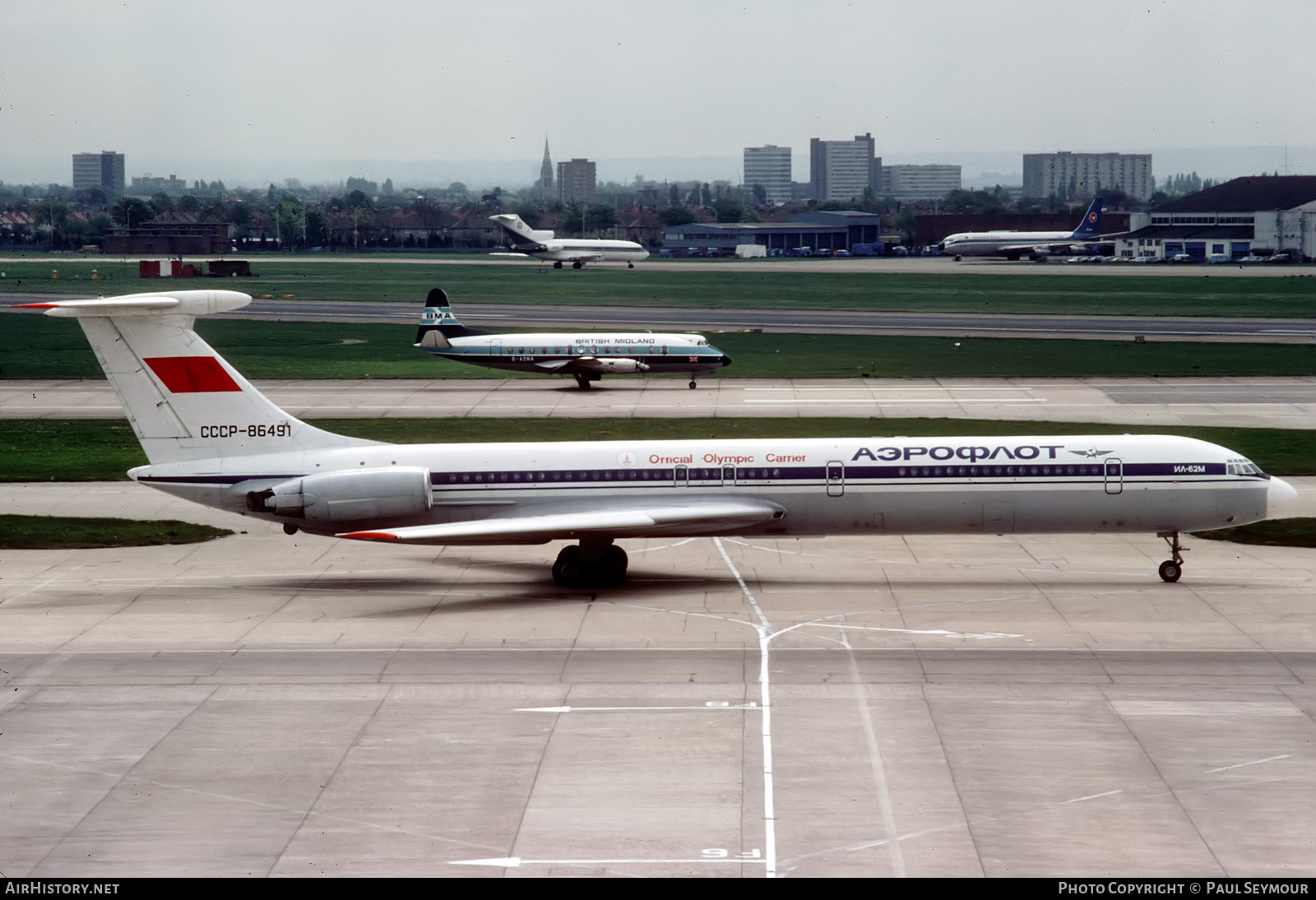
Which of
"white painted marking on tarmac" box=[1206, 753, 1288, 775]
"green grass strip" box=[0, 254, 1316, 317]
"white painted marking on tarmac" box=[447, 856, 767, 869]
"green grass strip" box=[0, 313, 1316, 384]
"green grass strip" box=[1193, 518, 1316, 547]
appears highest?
"green grass strip" box=[0, 254, 1316, 317]

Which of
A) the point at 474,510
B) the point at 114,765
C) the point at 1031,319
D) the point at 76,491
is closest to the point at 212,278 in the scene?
the point at 1031,319

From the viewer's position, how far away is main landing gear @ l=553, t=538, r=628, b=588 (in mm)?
32156

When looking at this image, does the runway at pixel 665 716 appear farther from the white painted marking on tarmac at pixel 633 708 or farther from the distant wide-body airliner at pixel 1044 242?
the distant wide-body airliner at pixel 1044 242

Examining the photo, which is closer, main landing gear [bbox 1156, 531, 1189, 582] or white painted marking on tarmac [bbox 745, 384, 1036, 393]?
main landing gear [bbox 1156, 531, 1189, 582]

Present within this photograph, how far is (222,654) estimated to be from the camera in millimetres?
26641

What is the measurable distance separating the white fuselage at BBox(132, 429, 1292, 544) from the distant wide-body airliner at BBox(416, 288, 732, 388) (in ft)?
119

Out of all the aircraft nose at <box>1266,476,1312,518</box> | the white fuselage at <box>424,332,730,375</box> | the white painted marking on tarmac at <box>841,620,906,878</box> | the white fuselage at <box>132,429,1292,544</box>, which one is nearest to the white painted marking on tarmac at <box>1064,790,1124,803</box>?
the white painted marking on tarmac at <box>841,620,906,878</box>

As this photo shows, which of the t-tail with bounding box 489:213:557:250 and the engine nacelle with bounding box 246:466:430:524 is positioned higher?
the t-tail with bounding box 489:213:557:250

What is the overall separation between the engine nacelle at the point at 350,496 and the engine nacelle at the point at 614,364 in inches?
1461

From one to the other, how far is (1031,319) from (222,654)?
87.6 metres

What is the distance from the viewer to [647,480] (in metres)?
32.2

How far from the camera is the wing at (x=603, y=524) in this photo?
99.9 ft

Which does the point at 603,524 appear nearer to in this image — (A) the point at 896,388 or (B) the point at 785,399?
(B) the point at 785,399

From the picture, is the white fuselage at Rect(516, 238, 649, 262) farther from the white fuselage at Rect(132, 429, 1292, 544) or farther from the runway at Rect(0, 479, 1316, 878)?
the white fuselage at Rect(132, 429, 1292, 544)
